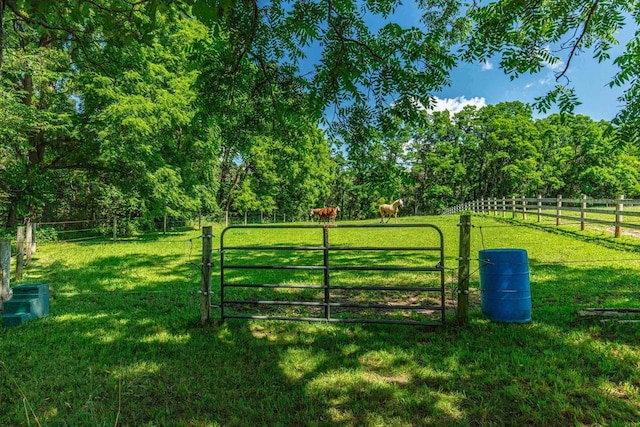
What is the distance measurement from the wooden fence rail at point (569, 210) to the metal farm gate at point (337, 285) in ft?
18.0

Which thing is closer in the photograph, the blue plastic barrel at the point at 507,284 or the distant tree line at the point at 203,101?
the distant tree line at the point at 203,101

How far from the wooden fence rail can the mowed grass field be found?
598cm

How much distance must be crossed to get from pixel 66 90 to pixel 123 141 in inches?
142

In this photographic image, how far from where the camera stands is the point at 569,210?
44.7ft

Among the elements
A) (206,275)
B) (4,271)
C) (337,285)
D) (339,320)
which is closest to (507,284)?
(339,320)

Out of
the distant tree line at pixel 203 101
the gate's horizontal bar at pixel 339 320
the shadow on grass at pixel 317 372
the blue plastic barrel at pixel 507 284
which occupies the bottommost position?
the shadow on grass at pixel 317 372


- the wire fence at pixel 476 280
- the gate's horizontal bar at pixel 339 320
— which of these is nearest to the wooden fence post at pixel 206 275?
the wire fence at pixel 476 280

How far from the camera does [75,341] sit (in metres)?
4.27

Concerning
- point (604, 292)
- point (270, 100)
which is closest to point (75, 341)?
point (270, 100)

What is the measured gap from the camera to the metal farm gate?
15.0ft

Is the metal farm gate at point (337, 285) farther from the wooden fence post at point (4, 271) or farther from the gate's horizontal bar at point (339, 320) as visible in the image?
the wooden fence post at point (4, 271)

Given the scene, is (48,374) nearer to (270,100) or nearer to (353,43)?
(270,100)

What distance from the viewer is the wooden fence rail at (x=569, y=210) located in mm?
10422

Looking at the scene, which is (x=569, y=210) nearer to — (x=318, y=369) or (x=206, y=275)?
(x=318, y=369)
